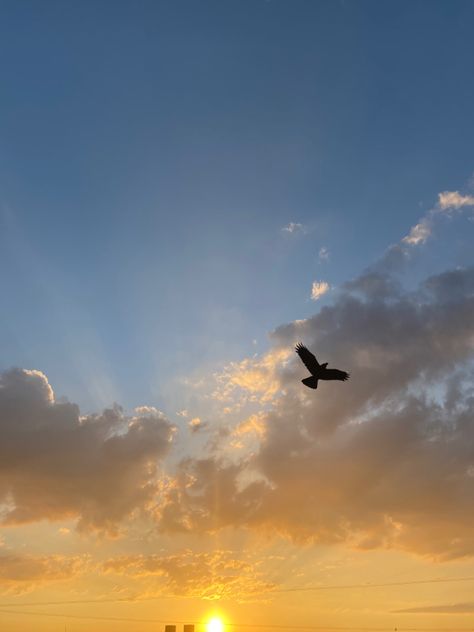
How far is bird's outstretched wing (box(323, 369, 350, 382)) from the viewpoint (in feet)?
132

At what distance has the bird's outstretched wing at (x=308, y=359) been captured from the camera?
40344 mm

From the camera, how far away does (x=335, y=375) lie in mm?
40594

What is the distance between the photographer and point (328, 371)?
40688mm

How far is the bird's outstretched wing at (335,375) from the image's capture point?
132ft

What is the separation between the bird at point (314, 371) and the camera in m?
40.4

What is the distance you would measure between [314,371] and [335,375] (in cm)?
142

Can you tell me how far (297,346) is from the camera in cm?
4125

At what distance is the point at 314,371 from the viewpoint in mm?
40969

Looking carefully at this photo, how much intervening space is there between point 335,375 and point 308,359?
2.14 m

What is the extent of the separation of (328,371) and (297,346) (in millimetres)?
2662

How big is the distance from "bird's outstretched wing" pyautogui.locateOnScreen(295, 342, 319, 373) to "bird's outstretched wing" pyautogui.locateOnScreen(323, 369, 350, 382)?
0.82 metres

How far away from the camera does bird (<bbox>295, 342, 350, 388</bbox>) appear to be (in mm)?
40366

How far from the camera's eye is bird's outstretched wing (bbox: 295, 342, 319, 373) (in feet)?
132
